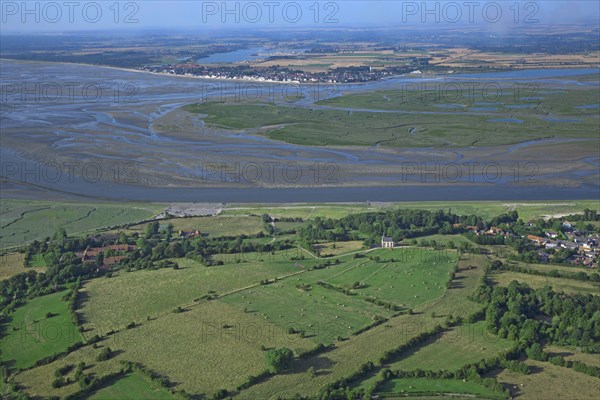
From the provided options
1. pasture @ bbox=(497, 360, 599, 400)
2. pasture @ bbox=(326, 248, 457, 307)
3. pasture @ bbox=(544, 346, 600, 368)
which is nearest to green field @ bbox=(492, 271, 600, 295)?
pasture @ bbox=(326, 248, 457, 307)

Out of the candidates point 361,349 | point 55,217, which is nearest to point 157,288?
point 361,349

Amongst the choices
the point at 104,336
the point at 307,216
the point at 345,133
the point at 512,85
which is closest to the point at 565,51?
the point at 512,85

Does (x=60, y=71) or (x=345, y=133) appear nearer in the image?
(x=345, y=133)

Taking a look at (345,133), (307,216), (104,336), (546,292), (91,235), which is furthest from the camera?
(345,133)

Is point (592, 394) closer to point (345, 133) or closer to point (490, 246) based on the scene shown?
point (490, 246)

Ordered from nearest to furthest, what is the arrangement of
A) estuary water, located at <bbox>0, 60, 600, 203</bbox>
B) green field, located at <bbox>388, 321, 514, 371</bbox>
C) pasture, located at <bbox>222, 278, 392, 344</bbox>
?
green field, located at <bbox>388, 321, 514, 371</bbox>, pasture, located at <bbox>222, 278, 392, 344</bbox>, estuary water, located at <bbox>0, 60, 600, 203</bbox>

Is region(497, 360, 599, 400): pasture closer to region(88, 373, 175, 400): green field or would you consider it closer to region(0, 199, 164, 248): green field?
region(88, 373, 175, 400): green field
